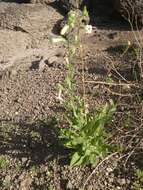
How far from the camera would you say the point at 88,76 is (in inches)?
204

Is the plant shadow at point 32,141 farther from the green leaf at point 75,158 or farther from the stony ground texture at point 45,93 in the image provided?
the green leaf at point 75,158

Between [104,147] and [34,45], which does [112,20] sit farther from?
[104,147]

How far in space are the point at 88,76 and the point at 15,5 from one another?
214cm

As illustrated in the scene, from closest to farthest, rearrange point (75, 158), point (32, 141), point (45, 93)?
point (75, 158), point (32, 141), point (45, 93)

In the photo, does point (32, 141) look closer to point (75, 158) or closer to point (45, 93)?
point (75, 158)

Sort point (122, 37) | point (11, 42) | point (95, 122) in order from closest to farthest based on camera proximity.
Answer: point (95, 122)
point (122, 37)
point (11, 42)

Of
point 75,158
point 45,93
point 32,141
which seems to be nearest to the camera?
point 75,158

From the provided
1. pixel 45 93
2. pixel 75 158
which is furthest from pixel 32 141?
pixel 45 93

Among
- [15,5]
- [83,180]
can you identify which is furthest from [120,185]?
[15,5]

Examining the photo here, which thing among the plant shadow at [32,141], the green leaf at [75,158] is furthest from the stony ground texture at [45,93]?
the green leaf at [75,158]

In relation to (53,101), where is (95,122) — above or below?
above

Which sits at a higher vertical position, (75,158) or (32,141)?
(75,158)

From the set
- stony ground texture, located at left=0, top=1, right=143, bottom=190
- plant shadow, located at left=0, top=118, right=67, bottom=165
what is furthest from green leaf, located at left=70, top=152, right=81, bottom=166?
plant shadow, located at left=0, top=118, right=67, bottom=165

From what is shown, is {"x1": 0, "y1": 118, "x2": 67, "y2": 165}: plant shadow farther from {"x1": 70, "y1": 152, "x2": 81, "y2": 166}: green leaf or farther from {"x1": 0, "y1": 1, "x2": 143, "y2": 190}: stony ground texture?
{"x1": 70, "y1": 152, "x2": 81, "y2": 166}: green leaf
